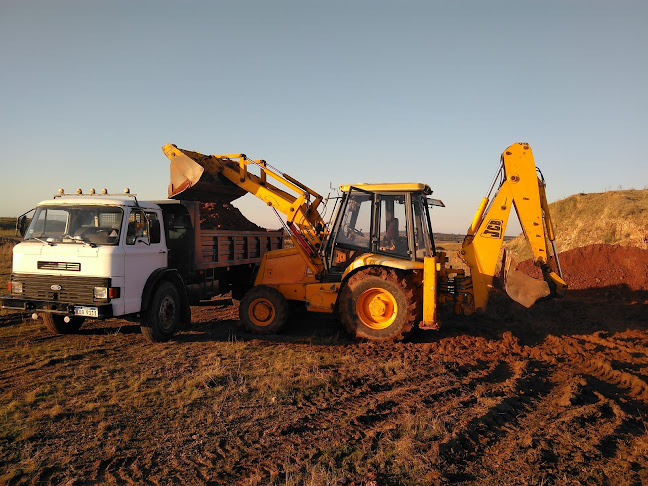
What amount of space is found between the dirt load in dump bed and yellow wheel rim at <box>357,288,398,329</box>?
956 cm

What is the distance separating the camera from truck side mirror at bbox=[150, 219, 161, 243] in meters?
8.43

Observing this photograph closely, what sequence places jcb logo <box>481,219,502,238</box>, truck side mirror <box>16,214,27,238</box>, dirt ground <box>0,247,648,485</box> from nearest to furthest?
dirt ground <box>0,247,648,485</box> < truck side mirror <box>16,214,27,238</box> < jcb logo <box>481,219,502,238</box>

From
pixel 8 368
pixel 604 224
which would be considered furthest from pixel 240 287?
pixel 604 224

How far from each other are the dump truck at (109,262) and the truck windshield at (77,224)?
2 cm

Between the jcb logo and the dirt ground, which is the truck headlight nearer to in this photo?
the dirt ground

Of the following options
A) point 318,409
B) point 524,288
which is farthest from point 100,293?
point 524,288

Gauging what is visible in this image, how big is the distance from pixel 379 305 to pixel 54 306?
5.63m

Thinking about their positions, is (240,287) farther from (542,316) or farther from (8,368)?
(542,316)

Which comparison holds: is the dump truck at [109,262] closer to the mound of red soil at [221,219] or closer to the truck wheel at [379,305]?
the truck wheel at [379,305]

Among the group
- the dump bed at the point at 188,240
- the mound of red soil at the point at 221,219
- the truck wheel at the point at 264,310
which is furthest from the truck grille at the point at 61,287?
the mound of red soil at the point at 221,219

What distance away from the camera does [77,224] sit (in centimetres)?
787

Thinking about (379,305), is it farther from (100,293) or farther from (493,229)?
(100,293)

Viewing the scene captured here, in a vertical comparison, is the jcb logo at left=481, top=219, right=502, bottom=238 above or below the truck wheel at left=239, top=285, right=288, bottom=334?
above

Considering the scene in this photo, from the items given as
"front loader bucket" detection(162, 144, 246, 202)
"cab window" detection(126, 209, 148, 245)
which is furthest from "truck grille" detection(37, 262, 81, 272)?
"front loader bucket" detection(162, 144, 246, 202)
